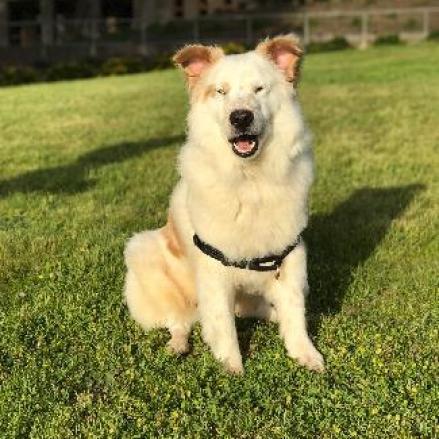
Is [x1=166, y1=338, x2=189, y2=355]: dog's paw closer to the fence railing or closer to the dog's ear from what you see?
the dog's ear

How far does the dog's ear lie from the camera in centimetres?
431

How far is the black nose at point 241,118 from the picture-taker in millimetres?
A: 4070

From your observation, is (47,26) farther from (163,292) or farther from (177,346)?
(177,346)

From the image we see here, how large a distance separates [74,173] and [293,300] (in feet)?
19.0

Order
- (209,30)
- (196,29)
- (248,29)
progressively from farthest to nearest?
(196,29), (248,29), (209,30)

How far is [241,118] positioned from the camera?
4086 mm

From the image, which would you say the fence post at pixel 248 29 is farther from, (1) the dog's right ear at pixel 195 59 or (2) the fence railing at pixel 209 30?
(1) the dog's right ear at pixel 195 59

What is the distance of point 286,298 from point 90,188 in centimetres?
484

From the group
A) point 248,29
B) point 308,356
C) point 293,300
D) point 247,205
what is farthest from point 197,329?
point 248,29

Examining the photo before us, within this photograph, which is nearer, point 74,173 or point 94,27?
point 74,173

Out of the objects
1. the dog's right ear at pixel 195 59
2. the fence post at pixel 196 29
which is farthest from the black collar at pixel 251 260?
the fence post at pixel 196 29

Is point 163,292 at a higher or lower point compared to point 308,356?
higher

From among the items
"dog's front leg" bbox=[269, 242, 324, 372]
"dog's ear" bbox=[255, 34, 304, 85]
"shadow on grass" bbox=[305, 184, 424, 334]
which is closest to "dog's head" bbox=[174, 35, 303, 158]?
"dog's ear" bbox=[255, 34, 304, 85]

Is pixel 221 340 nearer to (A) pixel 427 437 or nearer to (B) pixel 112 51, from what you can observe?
(A) pixel 427 437
